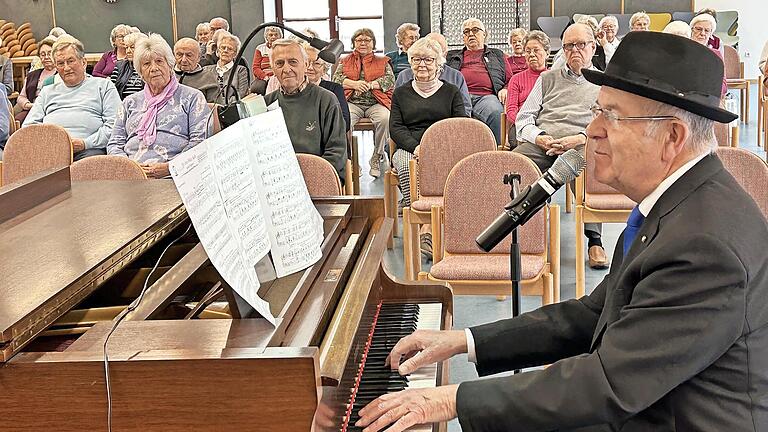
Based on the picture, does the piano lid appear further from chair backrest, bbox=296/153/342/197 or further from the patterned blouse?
the patterned blouse

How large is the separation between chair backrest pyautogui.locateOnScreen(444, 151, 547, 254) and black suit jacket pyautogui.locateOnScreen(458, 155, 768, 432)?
7.07 feet

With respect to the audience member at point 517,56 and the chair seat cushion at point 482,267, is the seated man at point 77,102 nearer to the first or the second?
the chair seat cushion at point 482,267

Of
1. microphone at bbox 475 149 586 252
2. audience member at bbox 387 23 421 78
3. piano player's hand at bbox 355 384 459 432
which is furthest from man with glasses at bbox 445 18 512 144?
piano player's hand at bbox 355 384 459 432

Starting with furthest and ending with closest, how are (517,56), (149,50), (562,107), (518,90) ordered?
(517,56) < (518,90) < (562,107) < (149,50)

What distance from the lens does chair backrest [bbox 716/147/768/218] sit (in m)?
3.83

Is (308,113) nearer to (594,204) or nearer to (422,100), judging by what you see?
(422,100)

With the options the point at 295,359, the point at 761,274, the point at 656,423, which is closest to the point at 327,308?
the point at 295,359

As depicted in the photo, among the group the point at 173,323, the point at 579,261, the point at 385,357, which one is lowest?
the point at 579,261

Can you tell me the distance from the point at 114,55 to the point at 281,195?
8.87m

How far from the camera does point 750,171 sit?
3844 millimetres

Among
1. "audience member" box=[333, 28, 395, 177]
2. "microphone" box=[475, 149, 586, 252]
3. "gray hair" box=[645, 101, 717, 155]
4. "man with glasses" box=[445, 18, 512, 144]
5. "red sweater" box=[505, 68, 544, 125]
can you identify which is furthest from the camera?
"audience member" box=[333, 28, 395, 177]

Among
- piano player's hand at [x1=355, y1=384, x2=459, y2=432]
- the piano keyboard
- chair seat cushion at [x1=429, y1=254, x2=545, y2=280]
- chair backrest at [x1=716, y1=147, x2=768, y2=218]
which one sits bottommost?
chair seat cushion at [x1=429, y1=254, x2=545, y2=280]

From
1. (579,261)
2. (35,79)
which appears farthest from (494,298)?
(35,79)

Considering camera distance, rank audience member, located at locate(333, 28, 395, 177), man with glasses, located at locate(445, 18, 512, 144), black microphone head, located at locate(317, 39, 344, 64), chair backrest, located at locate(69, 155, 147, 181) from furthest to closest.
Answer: audience member, located at locate(333, 28, 395, 177)
man with glasses, located at locate(445, 18, 512, 144)
chair backrest, located at locate(69, 155, 147, 181)
black microphone head, located at locate(317, 39, 344, 64)
